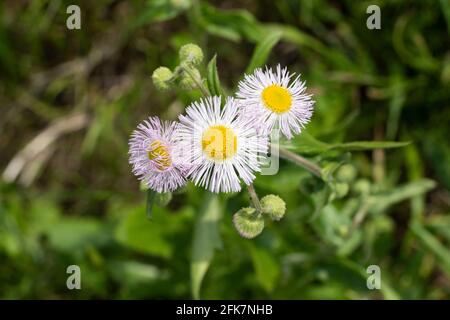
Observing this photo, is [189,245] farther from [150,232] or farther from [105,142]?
[105,142]

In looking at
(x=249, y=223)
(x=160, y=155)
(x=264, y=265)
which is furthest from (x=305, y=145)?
(x=264, y=265)

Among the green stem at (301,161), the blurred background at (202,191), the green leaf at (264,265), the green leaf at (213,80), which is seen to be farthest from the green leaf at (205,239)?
the green leaf at (213,80)

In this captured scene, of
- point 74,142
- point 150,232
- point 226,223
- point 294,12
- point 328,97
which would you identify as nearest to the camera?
point 226,223

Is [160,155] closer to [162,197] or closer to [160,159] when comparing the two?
[160,159]

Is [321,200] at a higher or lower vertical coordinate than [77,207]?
lower

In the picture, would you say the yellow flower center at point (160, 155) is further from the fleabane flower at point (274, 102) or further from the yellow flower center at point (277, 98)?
the yellow flower center at point (277, 98)

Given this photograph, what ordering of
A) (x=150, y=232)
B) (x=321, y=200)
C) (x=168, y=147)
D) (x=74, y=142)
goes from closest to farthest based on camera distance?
(x=168, y=147) → (x=321, y=200) → (x=150, y=232) → (x=74, y=142)

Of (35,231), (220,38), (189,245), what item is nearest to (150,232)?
(189,245)

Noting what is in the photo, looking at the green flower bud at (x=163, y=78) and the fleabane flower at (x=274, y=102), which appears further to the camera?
the green flower bud at (x=163, y=78)

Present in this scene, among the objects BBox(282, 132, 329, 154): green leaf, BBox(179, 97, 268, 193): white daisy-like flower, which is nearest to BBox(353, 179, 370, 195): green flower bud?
BBox(282, 132, 329, 154): green leaf
